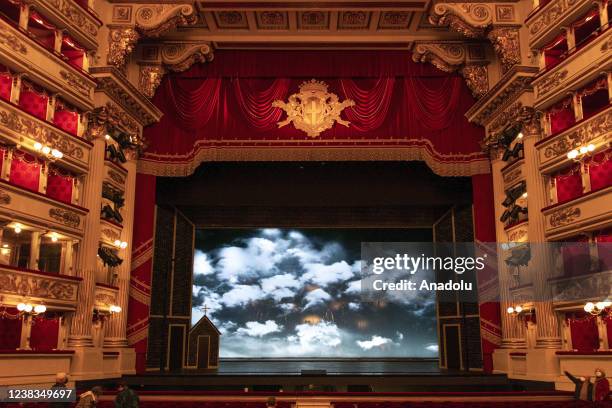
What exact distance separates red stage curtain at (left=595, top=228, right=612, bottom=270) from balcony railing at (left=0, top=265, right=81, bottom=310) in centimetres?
1217

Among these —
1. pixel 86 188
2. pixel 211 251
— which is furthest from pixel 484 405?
pixel 211 251

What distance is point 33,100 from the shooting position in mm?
13508

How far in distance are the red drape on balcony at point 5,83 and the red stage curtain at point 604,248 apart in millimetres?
13517

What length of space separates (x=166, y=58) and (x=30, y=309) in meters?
9.00

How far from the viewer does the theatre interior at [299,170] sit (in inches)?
505

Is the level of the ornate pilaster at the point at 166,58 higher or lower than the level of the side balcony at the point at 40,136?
higher

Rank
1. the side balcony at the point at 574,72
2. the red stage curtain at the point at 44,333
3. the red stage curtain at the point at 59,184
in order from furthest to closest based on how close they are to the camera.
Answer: the red stage curtain at the point at 59,184
the red stage curtain at the point at 44,333
the side balcony at the point at 574,72

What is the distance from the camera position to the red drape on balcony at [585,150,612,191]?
1289cm

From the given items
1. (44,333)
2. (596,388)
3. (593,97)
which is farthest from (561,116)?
(44,333)

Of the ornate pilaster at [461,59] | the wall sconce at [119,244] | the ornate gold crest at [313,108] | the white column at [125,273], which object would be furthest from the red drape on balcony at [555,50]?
the wall sconce at [119,244]

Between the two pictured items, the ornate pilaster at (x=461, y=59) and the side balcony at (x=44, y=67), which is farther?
the ornate pilaster at (x=461, y=59)

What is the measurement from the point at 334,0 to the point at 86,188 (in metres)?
8.83

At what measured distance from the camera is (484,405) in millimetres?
9164

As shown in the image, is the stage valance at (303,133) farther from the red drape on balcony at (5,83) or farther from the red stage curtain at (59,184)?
the red drape on balcony at (5,83)
